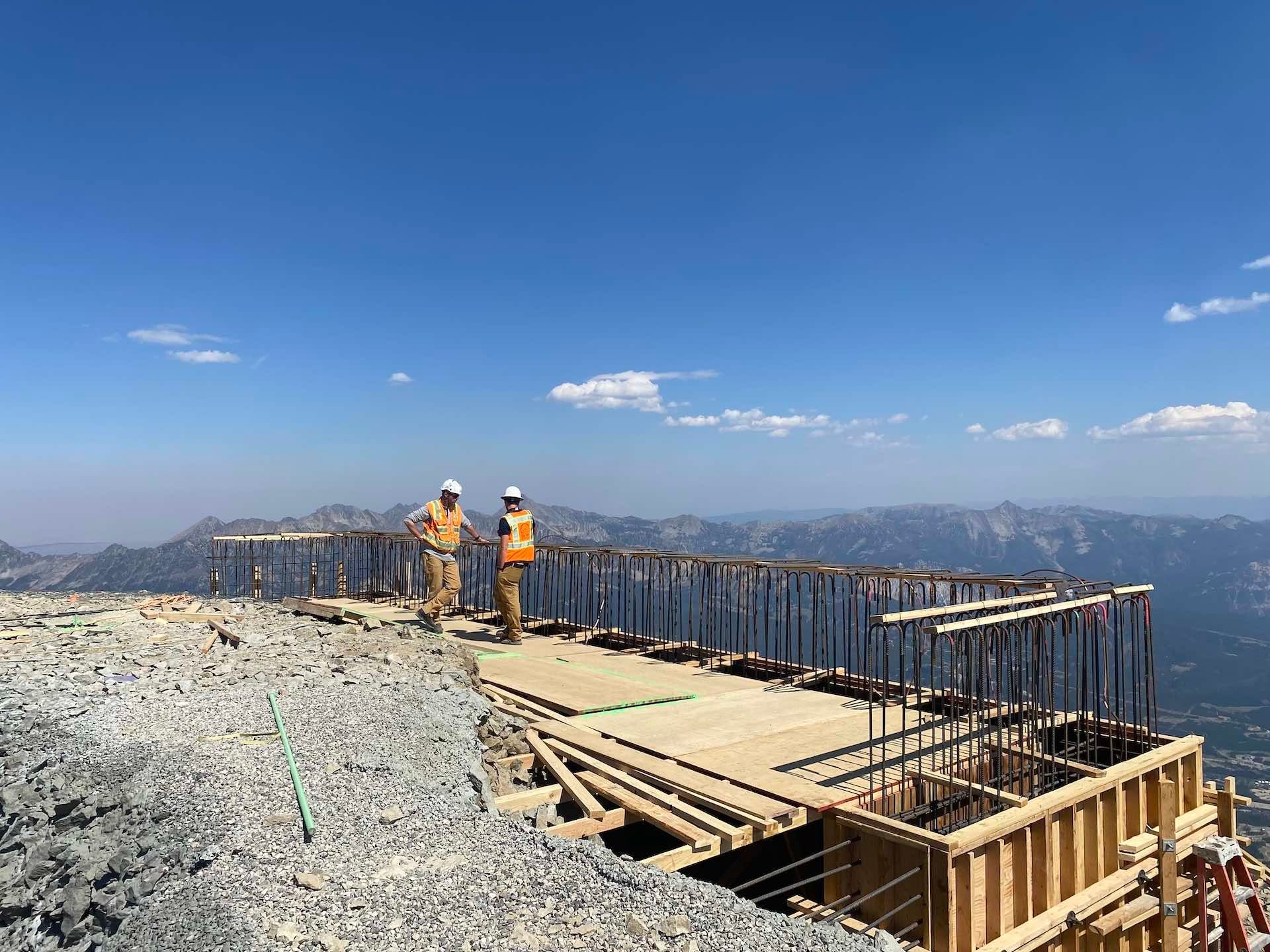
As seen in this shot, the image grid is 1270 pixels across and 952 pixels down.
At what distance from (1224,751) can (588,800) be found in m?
117

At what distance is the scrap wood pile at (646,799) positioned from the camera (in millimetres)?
5664

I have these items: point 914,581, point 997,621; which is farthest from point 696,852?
point 914,581

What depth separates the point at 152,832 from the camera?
5051 mm

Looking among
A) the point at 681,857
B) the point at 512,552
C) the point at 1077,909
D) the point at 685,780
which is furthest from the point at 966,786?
the point at 512,552

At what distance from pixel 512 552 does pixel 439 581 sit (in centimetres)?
172

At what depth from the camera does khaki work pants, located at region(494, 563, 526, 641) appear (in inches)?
511

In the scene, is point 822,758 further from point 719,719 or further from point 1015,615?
point 1015,615

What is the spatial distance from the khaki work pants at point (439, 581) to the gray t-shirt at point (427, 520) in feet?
0.16

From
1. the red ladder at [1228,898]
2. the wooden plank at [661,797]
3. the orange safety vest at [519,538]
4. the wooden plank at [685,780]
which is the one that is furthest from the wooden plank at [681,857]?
the orange safety vest at [519,538]

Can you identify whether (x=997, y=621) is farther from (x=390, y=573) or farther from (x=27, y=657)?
(x=390, y=573)

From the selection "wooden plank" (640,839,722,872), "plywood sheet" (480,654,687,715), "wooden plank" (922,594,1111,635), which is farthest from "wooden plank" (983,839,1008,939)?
"plywood sheet" (480,654,687,715)

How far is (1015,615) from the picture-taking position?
659cm

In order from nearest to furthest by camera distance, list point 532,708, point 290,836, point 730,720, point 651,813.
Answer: point 290,836 → point 651,813 → point 730,720 → point 532,708

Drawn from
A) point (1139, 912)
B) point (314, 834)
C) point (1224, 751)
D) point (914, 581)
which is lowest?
point (1224, 751)
